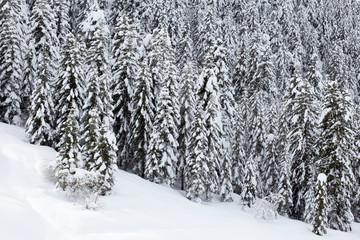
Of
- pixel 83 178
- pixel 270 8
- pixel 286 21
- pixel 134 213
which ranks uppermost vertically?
pixel 270 8

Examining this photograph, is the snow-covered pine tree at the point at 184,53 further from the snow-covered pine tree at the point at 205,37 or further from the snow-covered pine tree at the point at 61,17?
the snow-covered pine tree at the point at 61,17

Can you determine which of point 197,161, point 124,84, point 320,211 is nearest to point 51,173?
point 197,161

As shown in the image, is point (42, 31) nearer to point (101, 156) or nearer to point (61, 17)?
point (61, 17)

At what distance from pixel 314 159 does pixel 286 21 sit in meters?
61.5

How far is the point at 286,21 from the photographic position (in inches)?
3361

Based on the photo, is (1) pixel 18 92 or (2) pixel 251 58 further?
Result: (2) pixel 251 58

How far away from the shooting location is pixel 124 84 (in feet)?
121

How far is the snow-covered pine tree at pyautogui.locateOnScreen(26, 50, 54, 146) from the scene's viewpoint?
30.2 meters

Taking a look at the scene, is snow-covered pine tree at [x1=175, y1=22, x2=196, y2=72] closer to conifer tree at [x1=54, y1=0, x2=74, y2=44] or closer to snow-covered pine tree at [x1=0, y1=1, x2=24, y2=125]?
conifer tree at [x1=54, y1=0, x2=74, y2=44]

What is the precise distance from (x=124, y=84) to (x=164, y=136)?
764 cm

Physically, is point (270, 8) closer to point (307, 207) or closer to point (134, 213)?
point (307, 207)

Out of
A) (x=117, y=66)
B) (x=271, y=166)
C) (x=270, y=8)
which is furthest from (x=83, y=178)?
(x=270, y=8)

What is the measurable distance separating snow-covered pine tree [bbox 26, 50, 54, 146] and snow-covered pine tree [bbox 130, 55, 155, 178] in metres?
8.61

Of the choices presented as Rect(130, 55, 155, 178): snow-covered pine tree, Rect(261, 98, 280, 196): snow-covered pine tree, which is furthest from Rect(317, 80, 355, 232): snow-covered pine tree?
Rect(130, 55, 155, 178): snow-covered pine tree
